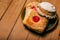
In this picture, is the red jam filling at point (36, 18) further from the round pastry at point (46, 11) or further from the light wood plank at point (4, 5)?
the light wood plank at point (4, 5)

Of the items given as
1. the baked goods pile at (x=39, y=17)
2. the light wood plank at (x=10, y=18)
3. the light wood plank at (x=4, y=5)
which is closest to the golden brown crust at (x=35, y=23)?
the baked goods pile at (x=39, y=17)

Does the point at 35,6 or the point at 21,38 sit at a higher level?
the point at 35,6

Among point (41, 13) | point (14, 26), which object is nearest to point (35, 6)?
point (41, 13)

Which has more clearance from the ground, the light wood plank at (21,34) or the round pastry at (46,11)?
the round pastry at (46,11)

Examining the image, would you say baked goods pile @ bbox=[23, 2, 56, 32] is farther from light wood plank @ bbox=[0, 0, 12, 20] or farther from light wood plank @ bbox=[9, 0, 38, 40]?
light wood plank @ bbox=[0, 0, 12, 20]

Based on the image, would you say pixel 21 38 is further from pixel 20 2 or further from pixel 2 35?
pixel 20 2

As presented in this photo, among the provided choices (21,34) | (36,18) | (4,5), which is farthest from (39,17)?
(4,5)

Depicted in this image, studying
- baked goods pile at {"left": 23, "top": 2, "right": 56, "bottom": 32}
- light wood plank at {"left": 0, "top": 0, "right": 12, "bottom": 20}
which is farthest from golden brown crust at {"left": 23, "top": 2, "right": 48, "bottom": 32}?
light wood plank at {"left": 0, "top": 0, "right": 12, "bottom": 20}

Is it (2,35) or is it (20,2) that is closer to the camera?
(2,35)
